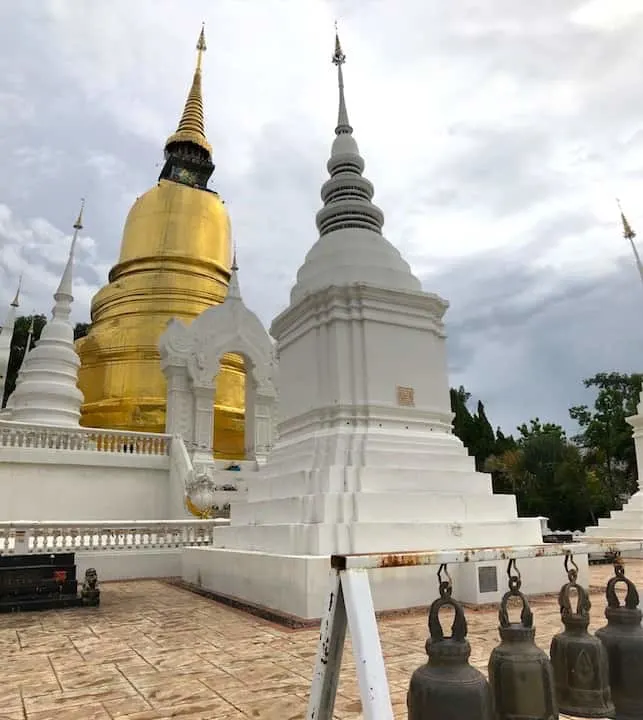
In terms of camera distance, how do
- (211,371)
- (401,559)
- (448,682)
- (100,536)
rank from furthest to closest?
(211,371)
(100,536)
(401,559)
(448,682)

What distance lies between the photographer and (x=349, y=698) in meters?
3.50

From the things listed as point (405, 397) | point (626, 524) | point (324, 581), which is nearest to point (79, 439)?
point (405, 397)

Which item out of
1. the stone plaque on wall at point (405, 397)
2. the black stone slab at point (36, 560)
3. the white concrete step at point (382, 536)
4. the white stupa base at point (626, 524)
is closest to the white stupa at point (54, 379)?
the black stone slab at point (36, 560)

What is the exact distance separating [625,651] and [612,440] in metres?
29.1

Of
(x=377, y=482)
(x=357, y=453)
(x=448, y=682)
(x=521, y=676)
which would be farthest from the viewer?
(x=357, y=453)

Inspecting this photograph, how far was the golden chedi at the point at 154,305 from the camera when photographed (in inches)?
728

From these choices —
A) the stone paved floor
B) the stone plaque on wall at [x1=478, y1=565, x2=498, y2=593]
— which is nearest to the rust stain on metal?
the stone paved floor

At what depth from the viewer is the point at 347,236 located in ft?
30.7

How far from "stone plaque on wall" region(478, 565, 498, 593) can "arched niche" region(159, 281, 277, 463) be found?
9.94 meters

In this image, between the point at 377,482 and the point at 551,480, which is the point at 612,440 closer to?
the point at 551,480

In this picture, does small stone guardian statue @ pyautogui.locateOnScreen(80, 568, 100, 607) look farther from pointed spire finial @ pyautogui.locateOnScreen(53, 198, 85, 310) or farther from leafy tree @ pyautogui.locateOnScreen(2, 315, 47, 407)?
leafy tree @ pyautogui.locateOnScreen(2, 315, 47, 407)

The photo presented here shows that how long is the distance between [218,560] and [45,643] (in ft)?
10.3

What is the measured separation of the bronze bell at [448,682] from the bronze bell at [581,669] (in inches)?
19.4

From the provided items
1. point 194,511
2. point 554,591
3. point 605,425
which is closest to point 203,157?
point 194,511
